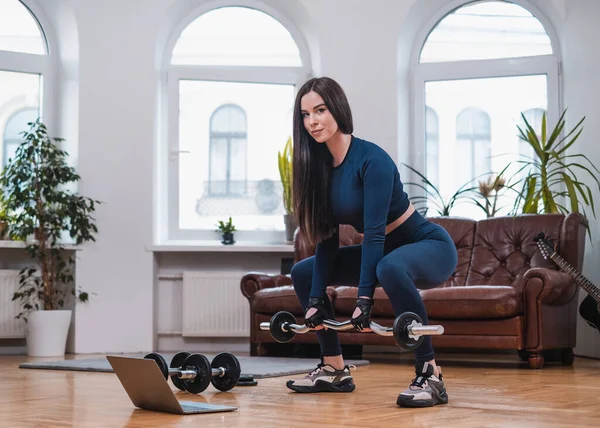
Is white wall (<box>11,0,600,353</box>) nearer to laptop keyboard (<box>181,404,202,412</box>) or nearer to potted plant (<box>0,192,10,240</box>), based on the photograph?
potted plant (<box>0,192,10,240</box>)

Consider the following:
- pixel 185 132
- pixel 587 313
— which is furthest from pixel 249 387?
pixel 185 132

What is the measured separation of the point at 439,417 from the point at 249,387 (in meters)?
1.12

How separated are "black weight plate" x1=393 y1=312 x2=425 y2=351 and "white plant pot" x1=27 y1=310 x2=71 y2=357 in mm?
3659

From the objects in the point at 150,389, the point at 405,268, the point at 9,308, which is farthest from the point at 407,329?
the point at 9,308

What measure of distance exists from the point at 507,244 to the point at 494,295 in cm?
82

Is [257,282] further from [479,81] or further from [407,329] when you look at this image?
[407,329]

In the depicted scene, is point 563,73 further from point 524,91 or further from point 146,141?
point 146,141

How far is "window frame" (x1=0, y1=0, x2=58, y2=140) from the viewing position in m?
6.39

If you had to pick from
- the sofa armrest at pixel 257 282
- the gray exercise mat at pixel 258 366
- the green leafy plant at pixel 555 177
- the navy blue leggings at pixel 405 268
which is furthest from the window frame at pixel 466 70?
the navy blue leggings at pixel 405 268

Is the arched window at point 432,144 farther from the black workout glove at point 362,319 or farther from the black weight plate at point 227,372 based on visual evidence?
the black workout glove at point 362,319

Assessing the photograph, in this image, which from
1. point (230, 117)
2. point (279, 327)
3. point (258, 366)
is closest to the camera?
point (279, 327)

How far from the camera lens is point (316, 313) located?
9.61 ft

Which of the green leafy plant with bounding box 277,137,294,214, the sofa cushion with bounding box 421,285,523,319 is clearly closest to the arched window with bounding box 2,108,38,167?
the green leafy plant with bounding box 277,137,294,214

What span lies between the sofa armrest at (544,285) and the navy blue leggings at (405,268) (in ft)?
5.38
